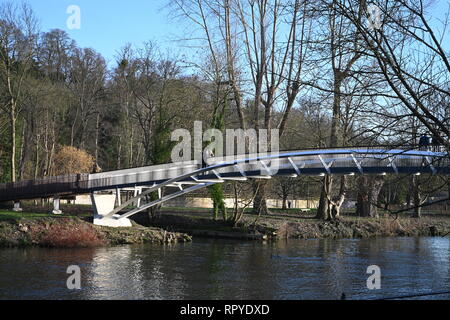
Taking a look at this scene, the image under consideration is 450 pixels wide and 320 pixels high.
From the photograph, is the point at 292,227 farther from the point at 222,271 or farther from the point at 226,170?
the point at 222,271

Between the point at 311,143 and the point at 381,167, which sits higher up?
the point at 311,143

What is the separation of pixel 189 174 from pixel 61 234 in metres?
6.89

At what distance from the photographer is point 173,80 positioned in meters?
43.3

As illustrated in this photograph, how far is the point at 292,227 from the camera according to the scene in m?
38.7

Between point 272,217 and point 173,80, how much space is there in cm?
1232

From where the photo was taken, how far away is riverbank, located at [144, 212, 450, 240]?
123ft

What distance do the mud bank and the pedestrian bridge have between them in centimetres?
146

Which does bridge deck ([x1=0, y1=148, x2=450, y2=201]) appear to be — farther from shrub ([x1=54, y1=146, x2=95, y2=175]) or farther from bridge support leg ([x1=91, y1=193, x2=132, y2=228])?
shrub ([x1=54, y1=146, x2=95, y2=175])

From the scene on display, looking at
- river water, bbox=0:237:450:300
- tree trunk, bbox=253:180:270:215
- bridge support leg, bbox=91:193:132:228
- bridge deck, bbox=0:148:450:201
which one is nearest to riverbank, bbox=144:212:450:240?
tree trunk, bbox=253:180:270:215

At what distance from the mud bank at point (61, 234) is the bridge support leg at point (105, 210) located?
2.62ft

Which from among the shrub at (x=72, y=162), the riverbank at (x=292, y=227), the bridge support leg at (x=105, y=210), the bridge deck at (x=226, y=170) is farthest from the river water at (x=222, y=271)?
the shrub at (x=72, y=162)

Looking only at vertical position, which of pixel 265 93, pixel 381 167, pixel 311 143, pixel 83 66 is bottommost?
pixel 381 167
